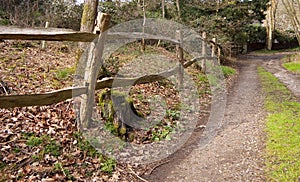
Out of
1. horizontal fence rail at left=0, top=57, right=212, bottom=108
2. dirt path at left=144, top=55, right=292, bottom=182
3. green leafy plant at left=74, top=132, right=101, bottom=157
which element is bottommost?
dirt path at left=144, top=55, right=292, bottom=182

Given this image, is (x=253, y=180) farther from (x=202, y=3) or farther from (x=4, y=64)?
(x=202, y=3)

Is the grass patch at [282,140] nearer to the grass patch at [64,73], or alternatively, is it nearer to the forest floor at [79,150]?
the forest floor at [79,150]

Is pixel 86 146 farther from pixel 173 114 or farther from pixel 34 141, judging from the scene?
pixel 173 114

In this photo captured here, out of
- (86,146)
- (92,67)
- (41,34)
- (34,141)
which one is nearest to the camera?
(41,34)

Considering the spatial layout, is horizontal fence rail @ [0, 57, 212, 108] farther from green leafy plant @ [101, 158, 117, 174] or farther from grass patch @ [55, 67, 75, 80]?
grass patch @ [55, 67, 75, 80]

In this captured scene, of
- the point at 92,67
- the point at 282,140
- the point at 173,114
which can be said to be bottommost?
the point at 282,140

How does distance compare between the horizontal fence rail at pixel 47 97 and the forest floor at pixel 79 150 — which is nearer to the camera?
the horizontal fence rail at pixel 47 97

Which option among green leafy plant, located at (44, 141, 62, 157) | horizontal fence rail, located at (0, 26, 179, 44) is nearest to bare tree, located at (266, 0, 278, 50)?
horizontal fence rail, located at (0, 26, 179, 44)

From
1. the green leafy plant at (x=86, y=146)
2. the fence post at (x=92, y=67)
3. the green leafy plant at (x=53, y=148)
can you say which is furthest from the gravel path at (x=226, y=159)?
the fence post at (x=92, y=67)

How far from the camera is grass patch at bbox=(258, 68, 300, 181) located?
9.82 ft

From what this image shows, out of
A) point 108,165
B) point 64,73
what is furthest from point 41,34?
point 64,73

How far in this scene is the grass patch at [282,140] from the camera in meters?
2.99

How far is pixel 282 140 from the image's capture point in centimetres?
380

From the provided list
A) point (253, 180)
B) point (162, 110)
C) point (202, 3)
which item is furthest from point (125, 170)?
point (202, 3)
